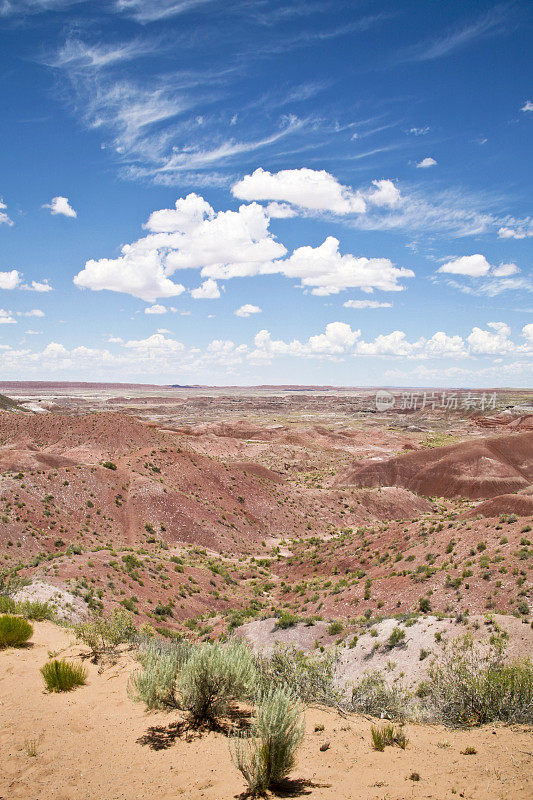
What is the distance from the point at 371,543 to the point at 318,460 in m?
41.7

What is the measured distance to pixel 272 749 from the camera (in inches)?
212

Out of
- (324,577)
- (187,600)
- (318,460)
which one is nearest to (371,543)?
(324,577)

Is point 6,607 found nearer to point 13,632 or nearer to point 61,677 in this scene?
point 13,632

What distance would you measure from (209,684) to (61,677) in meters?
3.05

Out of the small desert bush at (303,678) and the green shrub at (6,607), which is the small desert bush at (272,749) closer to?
the small desert bush at (303,678)

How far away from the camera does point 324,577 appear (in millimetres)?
24984

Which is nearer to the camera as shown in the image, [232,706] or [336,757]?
[336,757]

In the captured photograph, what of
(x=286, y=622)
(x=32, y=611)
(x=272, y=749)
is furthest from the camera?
(x=286, y=622)

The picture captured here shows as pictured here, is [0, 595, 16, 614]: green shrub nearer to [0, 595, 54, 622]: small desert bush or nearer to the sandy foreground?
[0, 595, 54, 622]: small desert bush

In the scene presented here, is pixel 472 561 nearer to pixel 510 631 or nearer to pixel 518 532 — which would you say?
pixel 518 532

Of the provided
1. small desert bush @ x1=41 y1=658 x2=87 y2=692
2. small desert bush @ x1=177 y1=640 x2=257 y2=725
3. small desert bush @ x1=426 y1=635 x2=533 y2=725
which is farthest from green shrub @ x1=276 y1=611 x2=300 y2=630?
small desert bush @ x1=177 y1=640 x2=257 y2=725

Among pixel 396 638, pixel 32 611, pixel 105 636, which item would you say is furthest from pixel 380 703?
pixel 32 611

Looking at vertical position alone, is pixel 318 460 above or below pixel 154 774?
below

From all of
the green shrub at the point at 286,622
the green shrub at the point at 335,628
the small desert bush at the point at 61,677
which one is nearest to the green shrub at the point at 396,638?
the green shrub at the point at 335,628
